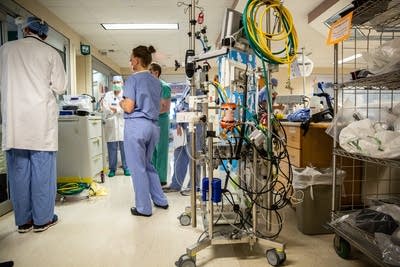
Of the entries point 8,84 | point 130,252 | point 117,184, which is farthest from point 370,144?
point 117,184

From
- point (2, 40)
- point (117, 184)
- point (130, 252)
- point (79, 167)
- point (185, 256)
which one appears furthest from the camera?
point (117, 184)

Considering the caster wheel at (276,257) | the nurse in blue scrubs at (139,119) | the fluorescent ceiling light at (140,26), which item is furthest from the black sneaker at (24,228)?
the fluorescent ceiling light at (140,26)

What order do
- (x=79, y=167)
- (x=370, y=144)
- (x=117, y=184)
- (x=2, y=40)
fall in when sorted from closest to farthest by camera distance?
(x=370, y=144) < (x=2, y=40) < (x=79, y=167) < (x=117, y=184)

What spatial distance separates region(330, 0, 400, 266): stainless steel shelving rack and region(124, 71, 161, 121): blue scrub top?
1443 millimetres

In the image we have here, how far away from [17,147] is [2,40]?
139 centimetres

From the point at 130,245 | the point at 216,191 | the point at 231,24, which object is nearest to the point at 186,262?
the point at 216,191

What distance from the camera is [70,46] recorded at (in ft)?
14.9

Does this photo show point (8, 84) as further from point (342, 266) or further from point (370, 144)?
point (342, 266)

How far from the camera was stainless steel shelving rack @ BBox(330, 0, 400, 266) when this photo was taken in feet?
4.86

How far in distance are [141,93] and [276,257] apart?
1.60m

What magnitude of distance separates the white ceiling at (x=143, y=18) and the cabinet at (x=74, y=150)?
4.53ft

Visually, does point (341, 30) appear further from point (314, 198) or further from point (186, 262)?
point (186, 262)

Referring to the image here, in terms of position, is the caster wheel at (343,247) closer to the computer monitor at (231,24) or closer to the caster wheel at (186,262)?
the caster wheel at (186,262)

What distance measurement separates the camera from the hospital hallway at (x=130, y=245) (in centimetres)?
167
